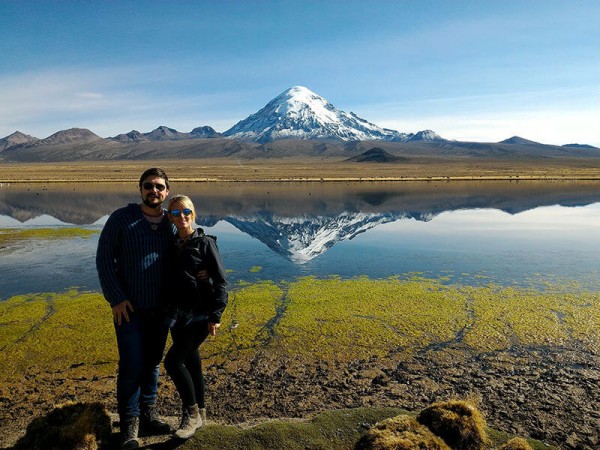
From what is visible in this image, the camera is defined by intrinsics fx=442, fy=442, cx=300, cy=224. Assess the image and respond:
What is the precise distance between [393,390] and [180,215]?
4245mm

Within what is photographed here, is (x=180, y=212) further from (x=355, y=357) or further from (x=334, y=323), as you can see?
(x=334, y=323)

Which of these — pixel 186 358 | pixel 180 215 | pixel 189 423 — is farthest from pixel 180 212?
pixel 189 423

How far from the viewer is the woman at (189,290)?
15.8ft

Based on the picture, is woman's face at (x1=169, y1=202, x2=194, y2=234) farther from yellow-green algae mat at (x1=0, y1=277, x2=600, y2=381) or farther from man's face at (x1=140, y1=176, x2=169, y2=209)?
yellow-green algae mat at (x1=0, y1=277, x2=600, y2=381)

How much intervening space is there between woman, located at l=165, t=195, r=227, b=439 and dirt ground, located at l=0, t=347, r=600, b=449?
1.00m

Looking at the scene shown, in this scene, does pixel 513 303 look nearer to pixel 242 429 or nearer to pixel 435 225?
pixel 242 429

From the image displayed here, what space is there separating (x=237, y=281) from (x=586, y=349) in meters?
9.01

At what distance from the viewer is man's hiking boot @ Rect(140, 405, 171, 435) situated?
17.2ft

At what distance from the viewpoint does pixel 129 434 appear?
4.95 metres

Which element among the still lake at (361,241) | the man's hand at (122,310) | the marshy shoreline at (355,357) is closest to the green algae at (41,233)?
the still lake at (361,241)

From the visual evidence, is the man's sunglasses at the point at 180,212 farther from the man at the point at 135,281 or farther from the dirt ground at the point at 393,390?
the dirt ground at the point at 393,390

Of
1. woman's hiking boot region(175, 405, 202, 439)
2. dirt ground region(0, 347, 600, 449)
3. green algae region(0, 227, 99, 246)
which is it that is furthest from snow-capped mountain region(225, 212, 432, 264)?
woman's hiking boot region(175, 405, 202, 439)

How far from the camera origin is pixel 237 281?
13.5 meters

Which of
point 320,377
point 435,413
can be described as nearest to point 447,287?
point 320,377
